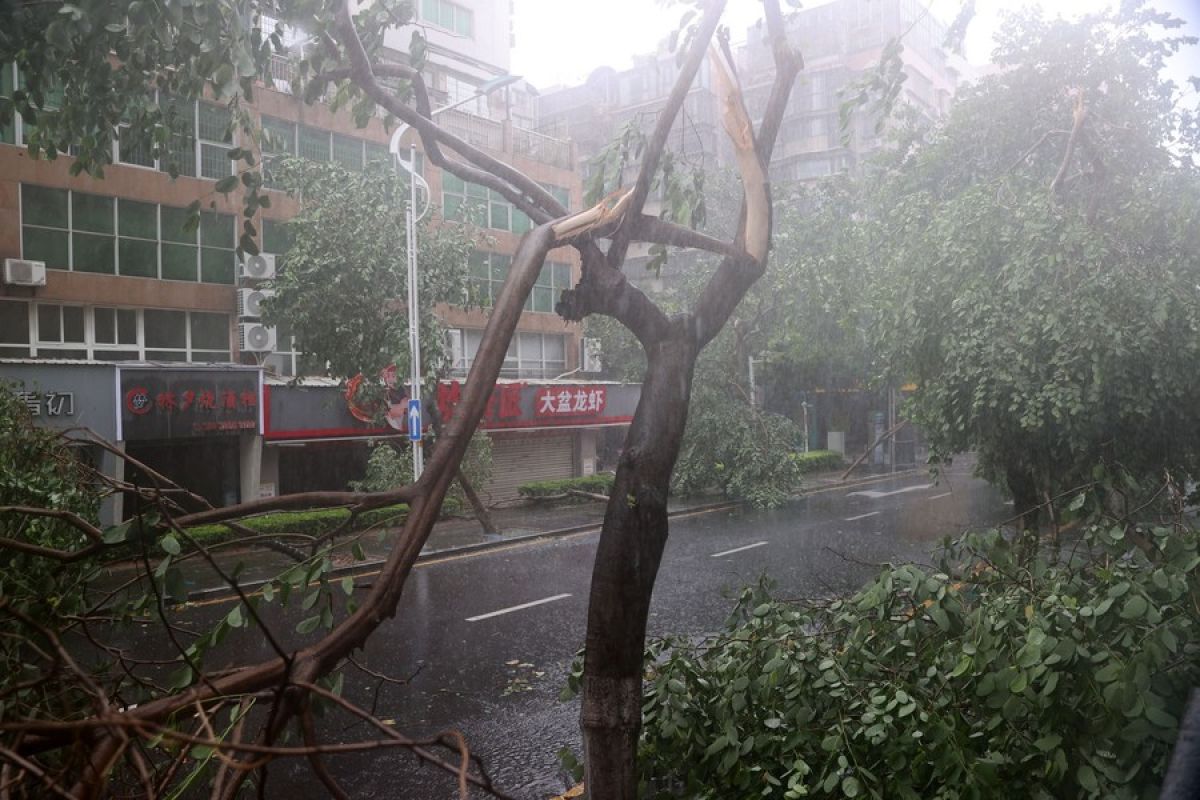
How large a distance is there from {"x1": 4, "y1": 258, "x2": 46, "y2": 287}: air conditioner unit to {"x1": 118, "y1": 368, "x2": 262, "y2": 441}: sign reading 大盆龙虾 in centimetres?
193

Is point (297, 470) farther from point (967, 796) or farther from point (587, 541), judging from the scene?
point (967, 796)

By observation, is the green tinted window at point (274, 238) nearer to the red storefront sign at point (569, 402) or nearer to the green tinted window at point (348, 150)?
the green tinted window at point (348, 150)

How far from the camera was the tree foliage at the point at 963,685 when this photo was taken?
3.32m

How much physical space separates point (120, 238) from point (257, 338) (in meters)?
2.87

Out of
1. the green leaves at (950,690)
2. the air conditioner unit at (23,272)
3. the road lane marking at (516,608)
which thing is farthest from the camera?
the air conditioner unit at (23,272)

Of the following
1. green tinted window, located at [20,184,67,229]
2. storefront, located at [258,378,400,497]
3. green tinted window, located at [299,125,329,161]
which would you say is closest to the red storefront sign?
storefront, located at [258,378,400,497]

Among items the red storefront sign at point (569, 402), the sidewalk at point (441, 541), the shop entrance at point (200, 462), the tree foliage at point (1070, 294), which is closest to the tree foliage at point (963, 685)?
the tree foliage at point (1070, 294)

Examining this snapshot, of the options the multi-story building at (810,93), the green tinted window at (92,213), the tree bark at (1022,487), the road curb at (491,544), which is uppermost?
the multi-story building at (810,93)

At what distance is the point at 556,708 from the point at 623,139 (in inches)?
178

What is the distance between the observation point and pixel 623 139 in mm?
4852

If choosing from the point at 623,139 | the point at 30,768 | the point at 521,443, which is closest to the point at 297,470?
the point at 521,443

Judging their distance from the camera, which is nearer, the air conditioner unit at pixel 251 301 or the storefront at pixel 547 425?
the air conditioner unit at pixel 251 301

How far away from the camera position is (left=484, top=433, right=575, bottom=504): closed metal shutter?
23109mm

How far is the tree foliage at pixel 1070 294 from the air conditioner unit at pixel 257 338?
11.4 m
